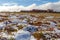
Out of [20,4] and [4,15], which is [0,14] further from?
[20,4]

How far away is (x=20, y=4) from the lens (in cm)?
218

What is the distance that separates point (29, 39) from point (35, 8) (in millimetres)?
426

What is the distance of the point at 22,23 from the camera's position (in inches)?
83.6

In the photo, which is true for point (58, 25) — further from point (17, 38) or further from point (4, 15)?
point (4, 15)

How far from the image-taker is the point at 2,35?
2.04 metres

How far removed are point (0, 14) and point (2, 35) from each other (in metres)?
0.31

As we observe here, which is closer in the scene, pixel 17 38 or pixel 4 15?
pixel 17 38

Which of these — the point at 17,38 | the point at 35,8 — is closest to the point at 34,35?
the point at 17,38

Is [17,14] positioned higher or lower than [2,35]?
higher

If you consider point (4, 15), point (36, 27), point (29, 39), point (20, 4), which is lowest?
point (29, 39)

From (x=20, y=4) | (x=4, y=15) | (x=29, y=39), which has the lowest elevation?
(x=29, y=39)

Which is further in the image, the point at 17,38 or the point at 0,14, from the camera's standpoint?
the point at 0,14

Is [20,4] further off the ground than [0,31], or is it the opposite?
[20,4]

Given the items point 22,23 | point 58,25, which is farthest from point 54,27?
point 22,23
